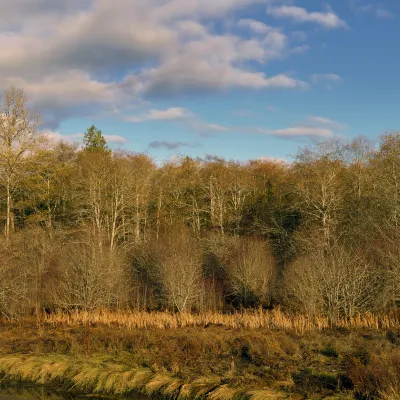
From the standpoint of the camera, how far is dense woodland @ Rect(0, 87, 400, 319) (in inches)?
802

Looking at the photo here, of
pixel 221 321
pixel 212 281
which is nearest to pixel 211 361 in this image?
pixel 221 321

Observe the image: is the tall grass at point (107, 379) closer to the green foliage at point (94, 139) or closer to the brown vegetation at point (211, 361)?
the brown vegetation at point (211, 361)

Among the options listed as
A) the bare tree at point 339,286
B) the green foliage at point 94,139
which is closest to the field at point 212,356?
the bare tree at point 339,286

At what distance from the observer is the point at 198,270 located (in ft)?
79.6

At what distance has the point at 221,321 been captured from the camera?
774 inches

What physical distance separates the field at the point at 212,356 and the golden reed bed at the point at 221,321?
56mm

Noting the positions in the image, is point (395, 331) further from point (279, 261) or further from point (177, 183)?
point (177, 183)

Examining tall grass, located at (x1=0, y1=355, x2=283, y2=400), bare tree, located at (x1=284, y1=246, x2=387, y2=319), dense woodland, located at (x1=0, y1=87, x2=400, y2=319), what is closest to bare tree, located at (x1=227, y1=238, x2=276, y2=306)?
dense woodland, located at (x1=0, y1=87, x2=400, y2=319)

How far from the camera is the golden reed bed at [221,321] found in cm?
1808

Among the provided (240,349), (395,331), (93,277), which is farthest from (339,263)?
(93,277)

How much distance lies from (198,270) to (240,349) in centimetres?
932

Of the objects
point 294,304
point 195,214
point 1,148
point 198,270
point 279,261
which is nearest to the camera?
point 294,304

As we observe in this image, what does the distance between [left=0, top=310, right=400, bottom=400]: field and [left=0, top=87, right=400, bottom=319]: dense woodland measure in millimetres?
1807

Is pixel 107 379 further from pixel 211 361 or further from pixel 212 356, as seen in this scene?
pixel 212 356
